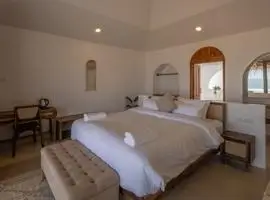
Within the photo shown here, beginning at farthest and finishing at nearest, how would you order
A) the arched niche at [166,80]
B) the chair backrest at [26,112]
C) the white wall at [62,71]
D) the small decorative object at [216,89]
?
the small decorative object at [216,89], the arched niche at [166,80], the white wall at [62,71], the chair backrest at [26,112]

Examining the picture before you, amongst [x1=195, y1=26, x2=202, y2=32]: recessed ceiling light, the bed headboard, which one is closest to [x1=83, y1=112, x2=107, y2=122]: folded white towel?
the bed headboard

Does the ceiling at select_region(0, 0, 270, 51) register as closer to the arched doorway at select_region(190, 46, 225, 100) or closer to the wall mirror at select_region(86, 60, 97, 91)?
the arched doorway at select_region(190, 46, 225, 100)

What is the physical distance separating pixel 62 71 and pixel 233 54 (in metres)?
4.02

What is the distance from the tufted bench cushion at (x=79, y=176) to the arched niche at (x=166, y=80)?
4393mm

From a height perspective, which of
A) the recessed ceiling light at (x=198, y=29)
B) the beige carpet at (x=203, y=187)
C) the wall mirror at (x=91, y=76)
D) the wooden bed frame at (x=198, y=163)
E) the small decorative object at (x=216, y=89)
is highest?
the recessed ceiling light at (x=198, y=29)

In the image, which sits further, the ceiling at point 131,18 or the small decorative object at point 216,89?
the small decorative object at point 216,89

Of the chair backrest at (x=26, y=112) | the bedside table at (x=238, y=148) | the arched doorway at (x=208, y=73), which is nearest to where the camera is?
the bedside table at (x=238, y=148)

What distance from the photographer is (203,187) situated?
258 centimetres

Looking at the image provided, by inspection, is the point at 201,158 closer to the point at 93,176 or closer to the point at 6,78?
the point at 93,176

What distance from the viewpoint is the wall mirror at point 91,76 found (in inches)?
213

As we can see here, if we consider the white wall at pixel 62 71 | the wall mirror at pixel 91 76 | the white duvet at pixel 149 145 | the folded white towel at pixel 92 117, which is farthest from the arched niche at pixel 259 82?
the wall mirror at pixel 91 76

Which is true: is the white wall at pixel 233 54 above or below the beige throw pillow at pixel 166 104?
above

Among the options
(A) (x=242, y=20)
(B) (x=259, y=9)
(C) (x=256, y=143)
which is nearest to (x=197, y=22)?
(A) (x=242, y=20)

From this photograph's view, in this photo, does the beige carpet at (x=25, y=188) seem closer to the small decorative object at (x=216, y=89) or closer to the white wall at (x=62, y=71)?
the white wall at (x=62, y=71)
